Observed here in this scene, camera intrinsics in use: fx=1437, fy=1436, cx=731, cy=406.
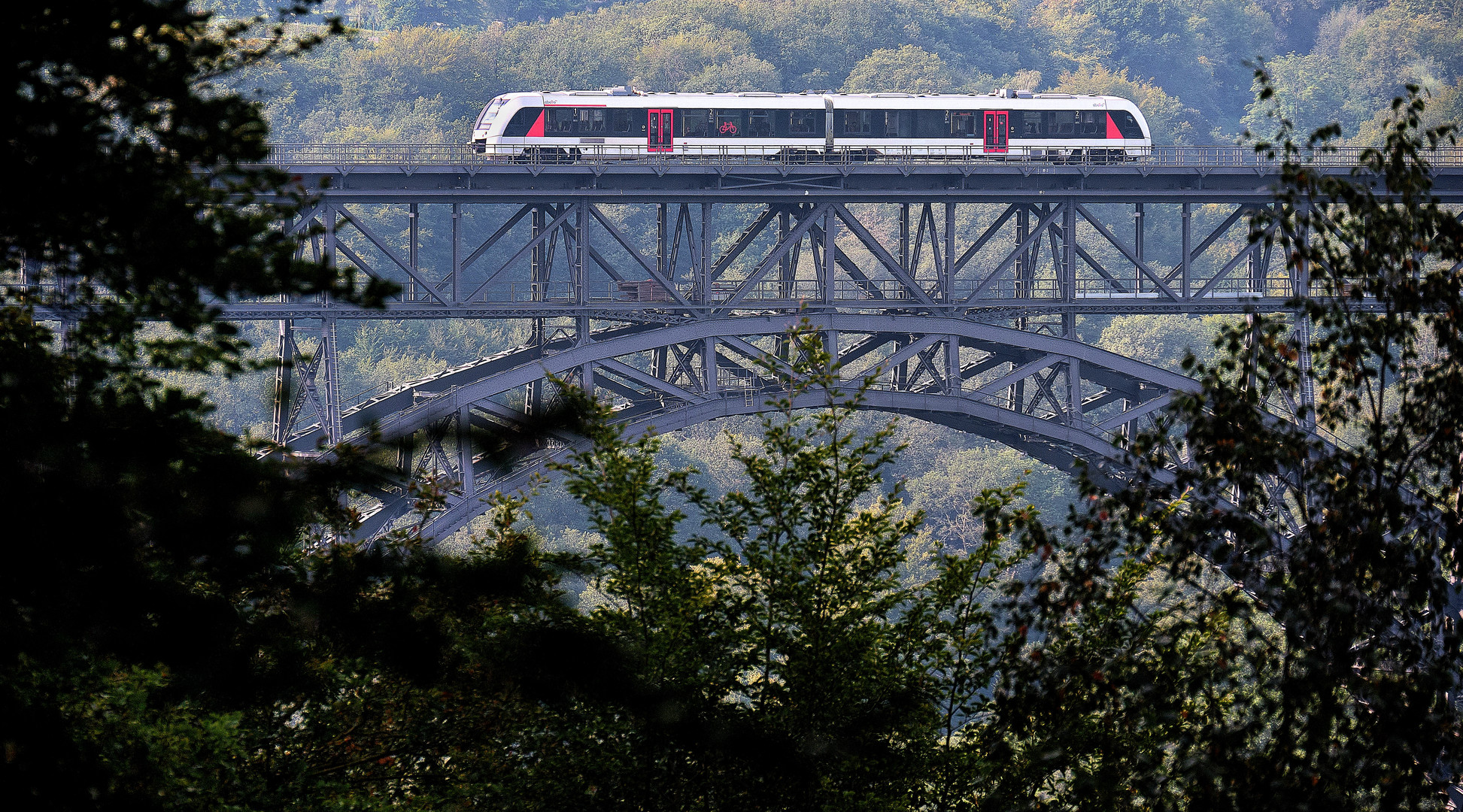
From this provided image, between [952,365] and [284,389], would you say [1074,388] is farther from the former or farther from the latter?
[284,389]

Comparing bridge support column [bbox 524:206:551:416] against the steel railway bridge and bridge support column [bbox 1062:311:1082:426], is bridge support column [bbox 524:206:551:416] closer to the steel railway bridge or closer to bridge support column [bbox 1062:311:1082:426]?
the steel railway bridge

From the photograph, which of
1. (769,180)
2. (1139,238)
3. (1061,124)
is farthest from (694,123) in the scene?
(1139,238)

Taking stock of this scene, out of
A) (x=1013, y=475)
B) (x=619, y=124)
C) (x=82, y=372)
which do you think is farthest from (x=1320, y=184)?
(x=1013, y=475)

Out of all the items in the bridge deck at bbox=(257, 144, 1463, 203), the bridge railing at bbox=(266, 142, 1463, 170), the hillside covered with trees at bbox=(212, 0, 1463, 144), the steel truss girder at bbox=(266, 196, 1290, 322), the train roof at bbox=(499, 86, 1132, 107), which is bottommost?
the steel truss girder at bbox=(266, 196, 1290, 322)

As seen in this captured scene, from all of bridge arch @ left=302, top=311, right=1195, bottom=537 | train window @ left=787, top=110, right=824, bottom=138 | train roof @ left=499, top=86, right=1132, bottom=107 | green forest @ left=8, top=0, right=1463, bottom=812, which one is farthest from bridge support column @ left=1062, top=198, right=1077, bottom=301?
green forest @ left=8, top=0, right=1463, bottom=812

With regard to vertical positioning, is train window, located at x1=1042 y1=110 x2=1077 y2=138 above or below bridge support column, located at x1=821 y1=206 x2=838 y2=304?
above

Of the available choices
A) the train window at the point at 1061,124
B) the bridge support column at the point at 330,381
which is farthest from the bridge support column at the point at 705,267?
the train window at the point at 1061,124
